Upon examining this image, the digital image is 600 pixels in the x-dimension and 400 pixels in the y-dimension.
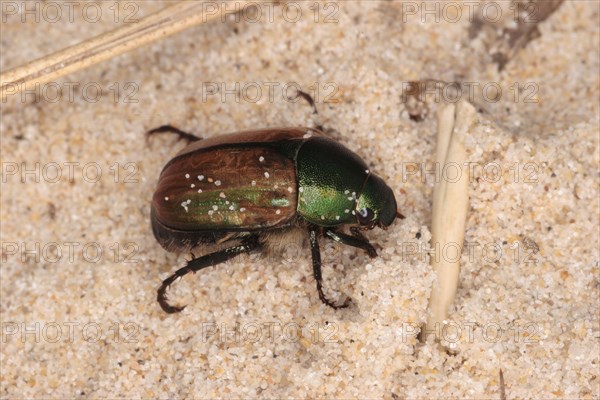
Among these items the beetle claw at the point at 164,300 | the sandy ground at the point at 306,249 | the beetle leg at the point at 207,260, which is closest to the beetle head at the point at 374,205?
the sandy ground at the point at 306,249

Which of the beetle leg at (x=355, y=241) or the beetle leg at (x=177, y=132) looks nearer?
the beetle leg at (x=355, y=241)

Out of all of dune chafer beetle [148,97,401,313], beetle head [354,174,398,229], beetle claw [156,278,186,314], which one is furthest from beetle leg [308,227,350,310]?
beetle claw [156,278,186,314]

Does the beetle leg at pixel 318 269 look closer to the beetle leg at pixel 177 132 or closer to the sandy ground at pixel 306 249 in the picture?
the sandy ground at pixel 306 249

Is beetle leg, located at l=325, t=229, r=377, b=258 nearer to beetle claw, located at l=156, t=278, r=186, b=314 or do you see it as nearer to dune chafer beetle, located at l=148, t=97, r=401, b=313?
dune chafer beetle, located at l=148, t=97, r=401, b=313

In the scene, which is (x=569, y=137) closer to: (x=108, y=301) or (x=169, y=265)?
(x=169, y=265)

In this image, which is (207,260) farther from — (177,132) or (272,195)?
(177,132)

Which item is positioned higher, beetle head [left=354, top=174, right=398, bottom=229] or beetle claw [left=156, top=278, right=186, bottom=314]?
beetle head [left=354, top=174, right=398, bottom=229]
